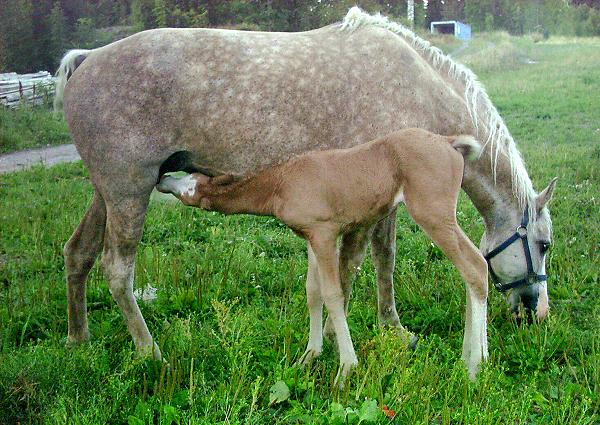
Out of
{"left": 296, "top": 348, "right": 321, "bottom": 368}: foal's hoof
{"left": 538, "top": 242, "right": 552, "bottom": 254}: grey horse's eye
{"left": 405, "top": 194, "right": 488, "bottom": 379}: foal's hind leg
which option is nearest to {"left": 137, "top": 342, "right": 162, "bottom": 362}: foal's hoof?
{"left": 296, "top": 348, "right": 321, "bottom": 368}: foal's hoof

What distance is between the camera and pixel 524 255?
479 cm

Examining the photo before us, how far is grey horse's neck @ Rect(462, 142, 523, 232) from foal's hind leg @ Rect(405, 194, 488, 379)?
84cm

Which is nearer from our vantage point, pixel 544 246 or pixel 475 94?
pixel 475 94

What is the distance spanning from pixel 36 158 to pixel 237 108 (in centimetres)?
977

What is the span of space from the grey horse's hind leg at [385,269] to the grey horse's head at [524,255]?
2.36 feet

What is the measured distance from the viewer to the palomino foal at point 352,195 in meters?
3.80

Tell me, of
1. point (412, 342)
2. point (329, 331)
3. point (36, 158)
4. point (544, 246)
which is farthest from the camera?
point (36, 158)

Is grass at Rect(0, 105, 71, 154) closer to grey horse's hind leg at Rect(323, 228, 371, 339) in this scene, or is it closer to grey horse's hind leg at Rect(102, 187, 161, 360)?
grey horse's hind leg at Rect(102, 187, 161, 360)

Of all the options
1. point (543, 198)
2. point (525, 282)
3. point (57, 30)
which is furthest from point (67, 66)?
point (57, 30)

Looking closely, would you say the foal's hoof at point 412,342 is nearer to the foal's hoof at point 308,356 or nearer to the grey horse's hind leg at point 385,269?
the grey horse's hind leg at point 385,269

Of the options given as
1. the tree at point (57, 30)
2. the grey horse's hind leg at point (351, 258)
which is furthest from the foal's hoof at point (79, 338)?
the tree at point (57, 30)

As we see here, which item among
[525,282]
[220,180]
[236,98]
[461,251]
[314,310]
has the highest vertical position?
[236,98]

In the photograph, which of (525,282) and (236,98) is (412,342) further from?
(236,98)

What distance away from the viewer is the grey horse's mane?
464cm
